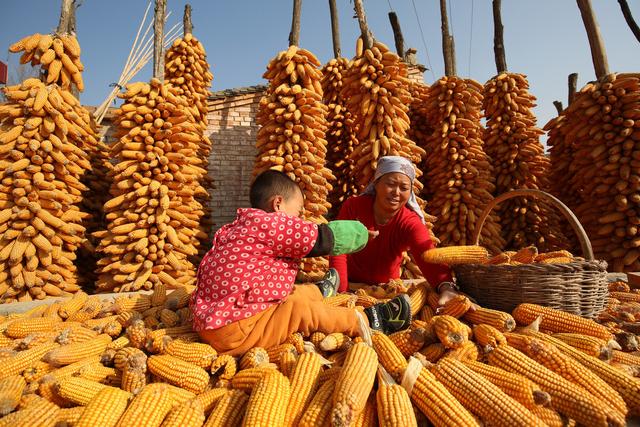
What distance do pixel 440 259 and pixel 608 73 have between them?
5.45m

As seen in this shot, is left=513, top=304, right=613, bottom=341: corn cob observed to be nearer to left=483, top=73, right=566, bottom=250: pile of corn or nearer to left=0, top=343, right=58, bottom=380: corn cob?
left=0, top=343, right=58, bottom=380: corn cob

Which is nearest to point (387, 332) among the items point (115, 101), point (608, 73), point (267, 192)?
point (267, 192)

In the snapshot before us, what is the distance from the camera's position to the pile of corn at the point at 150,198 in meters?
4.45

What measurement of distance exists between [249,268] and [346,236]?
668 millimetres

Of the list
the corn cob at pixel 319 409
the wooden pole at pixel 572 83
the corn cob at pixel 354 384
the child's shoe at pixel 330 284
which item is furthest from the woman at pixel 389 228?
the wooden pole at pixel 572 83

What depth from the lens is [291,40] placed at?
6.61 metres

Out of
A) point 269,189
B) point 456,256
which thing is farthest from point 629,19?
point 269,189

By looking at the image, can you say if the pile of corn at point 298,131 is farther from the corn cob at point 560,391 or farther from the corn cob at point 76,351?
the corn cob at point 560,391

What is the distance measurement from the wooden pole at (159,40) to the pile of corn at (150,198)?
65cm

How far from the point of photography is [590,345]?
2.06m

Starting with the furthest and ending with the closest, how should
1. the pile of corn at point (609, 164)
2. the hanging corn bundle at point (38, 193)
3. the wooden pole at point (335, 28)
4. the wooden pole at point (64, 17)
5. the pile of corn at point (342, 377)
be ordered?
the wooden pole at point (335, 28)
the wooden pole at point (64, 17)
the pile of corn at point (609, 164)
the hanging corn bundle at point (38, 193)
the pile of corn at point (342, 377)

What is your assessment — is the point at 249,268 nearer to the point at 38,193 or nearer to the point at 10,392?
the point at 10,392

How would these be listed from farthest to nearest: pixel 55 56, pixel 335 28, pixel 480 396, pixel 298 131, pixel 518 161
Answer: pixel 335 28
pixel 518 161
pixel 298 131
pixel 55 56
pixel 480 396

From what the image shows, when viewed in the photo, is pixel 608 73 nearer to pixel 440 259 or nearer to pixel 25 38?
pixel 440 259
